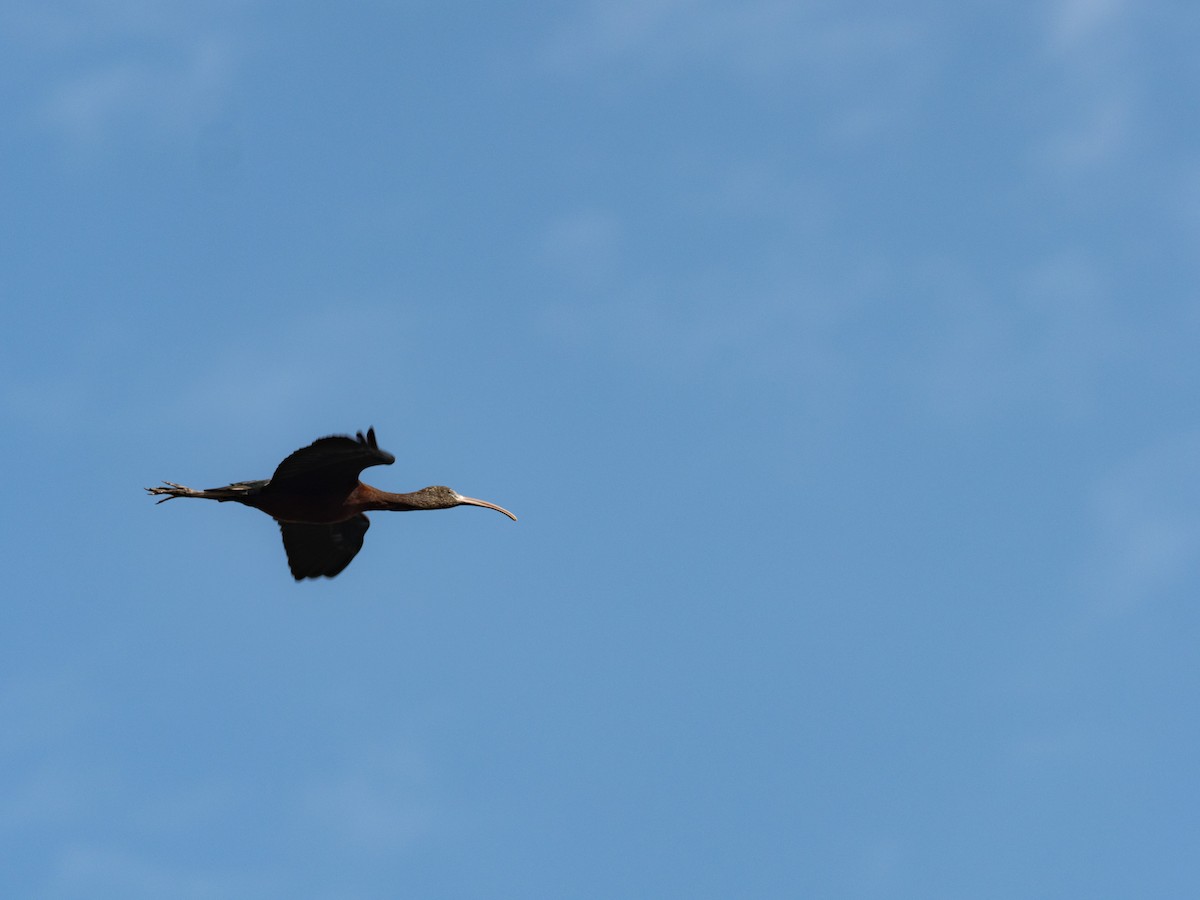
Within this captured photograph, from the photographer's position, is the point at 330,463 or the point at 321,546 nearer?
the point at 330,463

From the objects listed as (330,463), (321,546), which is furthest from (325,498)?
(321,546)

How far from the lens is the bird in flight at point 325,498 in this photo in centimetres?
2297

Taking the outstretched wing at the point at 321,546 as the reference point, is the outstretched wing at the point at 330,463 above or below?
below

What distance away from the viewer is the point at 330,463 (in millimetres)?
23359

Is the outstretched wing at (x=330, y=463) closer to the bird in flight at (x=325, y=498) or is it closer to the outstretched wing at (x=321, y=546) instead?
the bird in flight at (x=325, y=498)

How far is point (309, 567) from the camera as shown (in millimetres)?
26578

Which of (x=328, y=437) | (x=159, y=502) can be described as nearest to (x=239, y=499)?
(x=159, y=502)

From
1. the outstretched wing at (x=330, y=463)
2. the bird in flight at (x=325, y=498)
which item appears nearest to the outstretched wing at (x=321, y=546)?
the bird in flight at (x=325, y=498)

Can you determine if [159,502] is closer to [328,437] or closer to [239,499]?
[239,499]

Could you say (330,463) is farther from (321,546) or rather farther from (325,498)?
(321,546)

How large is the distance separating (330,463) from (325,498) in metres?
0.99

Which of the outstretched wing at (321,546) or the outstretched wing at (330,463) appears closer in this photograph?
the outstretched wing at (330,463)

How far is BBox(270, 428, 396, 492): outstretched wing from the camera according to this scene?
22.2 metres

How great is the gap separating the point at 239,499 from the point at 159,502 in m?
1.22
